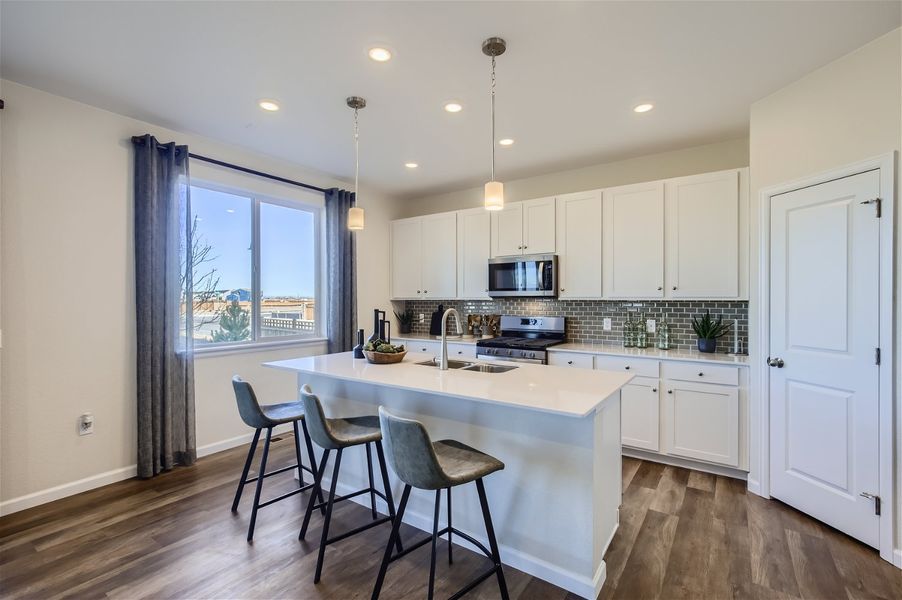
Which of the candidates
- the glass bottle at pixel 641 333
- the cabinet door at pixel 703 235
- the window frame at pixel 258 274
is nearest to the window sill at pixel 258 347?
the window frame at pixel 258 274

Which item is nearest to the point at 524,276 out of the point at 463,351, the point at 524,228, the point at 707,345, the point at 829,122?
the point at 524,228

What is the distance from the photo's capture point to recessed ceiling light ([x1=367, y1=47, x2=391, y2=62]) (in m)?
2.32

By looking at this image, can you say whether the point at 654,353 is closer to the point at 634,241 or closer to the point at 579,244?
the point at 634,241

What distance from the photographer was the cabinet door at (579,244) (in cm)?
407

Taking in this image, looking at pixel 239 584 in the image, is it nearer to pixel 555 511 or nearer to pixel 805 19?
pixel 555 511

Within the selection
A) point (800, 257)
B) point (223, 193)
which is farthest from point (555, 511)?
point (223, 193)

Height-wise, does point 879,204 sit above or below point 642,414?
above

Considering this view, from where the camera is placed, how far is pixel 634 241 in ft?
12.6

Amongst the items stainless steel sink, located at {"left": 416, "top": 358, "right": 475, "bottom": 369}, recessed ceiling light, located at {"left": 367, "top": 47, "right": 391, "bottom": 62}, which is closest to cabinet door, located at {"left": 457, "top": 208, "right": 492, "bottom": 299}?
stainless steel sink, located at {"left": 416, "top": 358, "right": 475, "bottom": 369}

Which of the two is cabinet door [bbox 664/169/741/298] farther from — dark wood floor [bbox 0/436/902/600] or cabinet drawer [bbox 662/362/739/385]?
dark wood floor [bbox 0/436/902/600]

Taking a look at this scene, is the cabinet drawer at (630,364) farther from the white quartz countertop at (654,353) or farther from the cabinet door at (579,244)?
the cabinet door at (579,244)

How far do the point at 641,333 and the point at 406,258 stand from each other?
2.89 m

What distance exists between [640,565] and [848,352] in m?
1.70

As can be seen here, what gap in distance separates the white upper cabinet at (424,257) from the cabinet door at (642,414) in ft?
7.43
